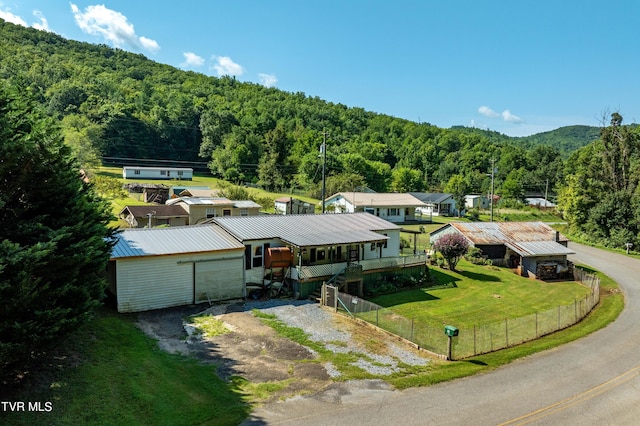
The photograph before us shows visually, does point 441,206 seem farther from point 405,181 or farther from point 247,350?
point 247,350

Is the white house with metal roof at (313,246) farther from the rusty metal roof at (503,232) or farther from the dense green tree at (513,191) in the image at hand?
the dense green tree at (513,191)

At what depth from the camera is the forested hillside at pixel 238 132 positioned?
3745 inches

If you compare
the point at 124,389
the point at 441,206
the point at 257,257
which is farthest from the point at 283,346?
the point at 441,206

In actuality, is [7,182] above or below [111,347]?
above

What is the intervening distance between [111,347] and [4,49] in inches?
5847

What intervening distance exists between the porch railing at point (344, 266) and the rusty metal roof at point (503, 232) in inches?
418

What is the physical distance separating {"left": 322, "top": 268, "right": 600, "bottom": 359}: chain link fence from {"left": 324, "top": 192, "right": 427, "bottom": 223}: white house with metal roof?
37.9 metres

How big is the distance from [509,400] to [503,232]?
90.5ft

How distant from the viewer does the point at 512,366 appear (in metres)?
16.1

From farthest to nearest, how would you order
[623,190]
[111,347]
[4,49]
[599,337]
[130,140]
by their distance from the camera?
1. [4,49]
2. [130,140]
3. [623,190]
4. [599,337]
5. [111,347]

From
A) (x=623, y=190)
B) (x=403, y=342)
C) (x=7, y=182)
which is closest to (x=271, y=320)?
(x=403, y=342)

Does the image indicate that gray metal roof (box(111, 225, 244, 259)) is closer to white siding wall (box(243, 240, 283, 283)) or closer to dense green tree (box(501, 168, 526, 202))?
white siding wall (box(243, 240, 283, 283))

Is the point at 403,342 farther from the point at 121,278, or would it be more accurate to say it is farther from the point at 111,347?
the point at 121,278

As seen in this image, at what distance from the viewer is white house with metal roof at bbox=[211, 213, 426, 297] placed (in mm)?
23359
